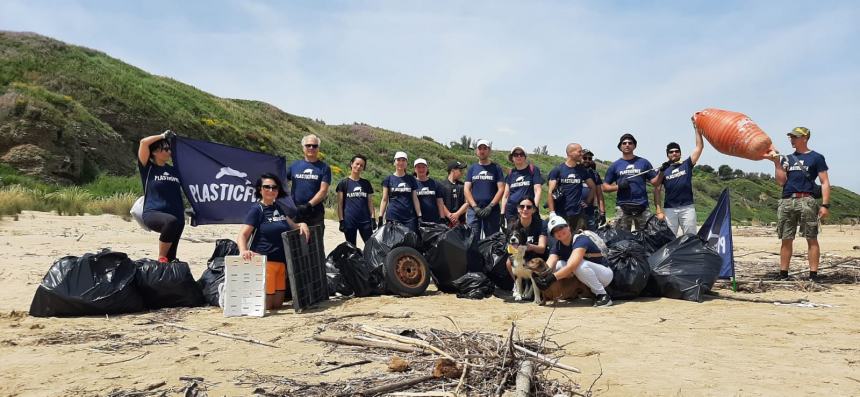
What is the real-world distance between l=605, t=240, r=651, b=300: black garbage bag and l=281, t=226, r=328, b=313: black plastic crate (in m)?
2.86

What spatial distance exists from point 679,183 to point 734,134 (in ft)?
3.74

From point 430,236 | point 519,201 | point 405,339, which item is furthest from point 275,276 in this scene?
point 519,201

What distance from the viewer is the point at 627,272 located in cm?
570

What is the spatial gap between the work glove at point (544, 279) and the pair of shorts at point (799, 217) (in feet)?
9.31

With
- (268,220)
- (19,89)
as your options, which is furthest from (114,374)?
(19,89)

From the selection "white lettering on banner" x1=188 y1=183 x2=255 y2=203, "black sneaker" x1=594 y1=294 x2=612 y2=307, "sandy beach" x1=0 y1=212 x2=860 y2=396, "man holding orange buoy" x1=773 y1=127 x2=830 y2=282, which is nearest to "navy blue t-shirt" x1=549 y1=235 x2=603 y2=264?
"black sneaker" x1=594 y1=294 x2=612 y2=307

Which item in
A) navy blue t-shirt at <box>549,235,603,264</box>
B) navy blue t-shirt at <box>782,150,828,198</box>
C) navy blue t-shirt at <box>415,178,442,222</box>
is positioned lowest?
navy blue t-shirt at <box>549,235,603,264</box>

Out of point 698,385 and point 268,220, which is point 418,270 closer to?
point 268,220

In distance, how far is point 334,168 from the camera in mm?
26156

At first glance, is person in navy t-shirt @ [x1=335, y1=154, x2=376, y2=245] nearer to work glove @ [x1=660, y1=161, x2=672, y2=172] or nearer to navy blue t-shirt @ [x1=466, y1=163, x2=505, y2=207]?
navy blue t-shirt @ [x1=466, y1=163, x2=505, y2=207]

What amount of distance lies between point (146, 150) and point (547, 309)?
4.13 metres

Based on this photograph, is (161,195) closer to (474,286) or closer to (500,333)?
(474,286)

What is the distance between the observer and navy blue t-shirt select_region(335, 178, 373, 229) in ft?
22.6

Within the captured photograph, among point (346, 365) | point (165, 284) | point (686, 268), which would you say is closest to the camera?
point (346, 365)
